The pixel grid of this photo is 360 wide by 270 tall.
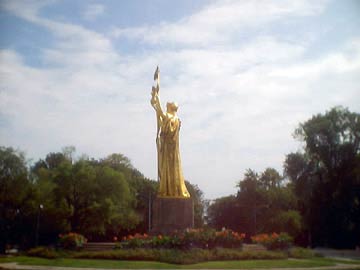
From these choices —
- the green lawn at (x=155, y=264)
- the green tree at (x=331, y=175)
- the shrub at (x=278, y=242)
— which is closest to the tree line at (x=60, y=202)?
the green lawn at (x=155, y=264)

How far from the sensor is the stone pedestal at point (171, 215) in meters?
23.1

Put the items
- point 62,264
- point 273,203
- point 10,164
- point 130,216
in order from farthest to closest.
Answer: point 273,203 → point 130,216 → point 10,164 → point 62,264

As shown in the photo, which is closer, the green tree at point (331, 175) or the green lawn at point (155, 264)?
the green lawn at point (155, 264)

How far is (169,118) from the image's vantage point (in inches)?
984

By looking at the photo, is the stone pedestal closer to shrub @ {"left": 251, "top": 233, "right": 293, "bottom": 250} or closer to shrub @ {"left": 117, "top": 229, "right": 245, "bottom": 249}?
shrub @ {"left": 117, "top": 229, "right": 245, "bottom": 249}

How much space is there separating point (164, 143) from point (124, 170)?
30680 mm

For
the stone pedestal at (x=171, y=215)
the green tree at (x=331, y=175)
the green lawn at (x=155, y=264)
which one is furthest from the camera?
the green tree at (x=331, y=175)

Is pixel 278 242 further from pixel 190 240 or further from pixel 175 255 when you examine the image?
pixel 175 255

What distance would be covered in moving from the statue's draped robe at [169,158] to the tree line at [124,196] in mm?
12434

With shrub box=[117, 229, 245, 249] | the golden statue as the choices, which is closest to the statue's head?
the golden statue

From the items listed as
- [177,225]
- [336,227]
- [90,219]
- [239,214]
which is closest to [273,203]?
[239,214]

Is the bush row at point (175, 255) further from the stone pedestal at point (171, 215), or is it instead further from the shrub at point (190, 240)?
the stone pedestal at point (171, 215)

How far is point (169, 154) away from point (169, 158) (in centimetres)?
21

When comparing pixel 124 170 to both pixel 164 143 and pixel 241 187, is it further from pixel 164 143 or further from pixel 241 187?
pixel 164 143
